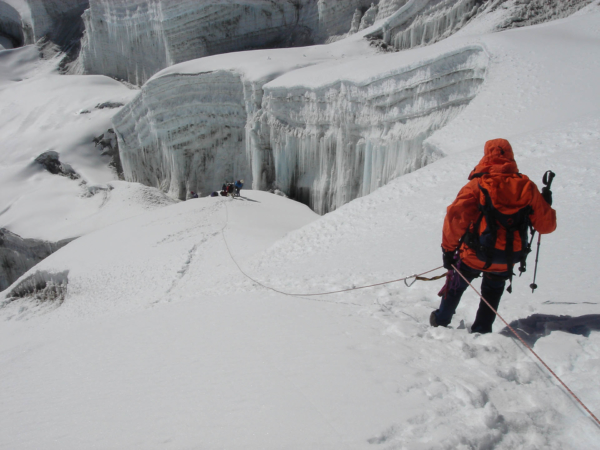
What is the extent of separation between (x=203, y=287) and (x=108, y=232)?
26.0ft

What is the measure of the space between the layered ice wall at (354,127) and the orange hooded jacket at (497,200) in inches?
238

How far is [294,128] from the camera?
1492 centimetres

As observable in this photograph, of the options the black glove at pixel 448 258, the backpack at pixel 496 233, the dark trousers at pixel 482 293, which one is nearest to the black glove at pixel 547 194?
the backpack at pixel 496 233

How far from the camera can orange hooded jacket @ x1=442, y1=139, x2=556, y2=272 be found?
8.34 ft

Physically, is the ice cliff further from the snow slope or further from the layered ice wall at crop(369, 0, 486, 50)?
the layered ice wall at crop(369, 0, 486, 50)

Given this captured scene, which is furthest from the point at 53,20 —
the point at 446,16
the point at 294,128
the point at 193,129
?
the point at 446,16

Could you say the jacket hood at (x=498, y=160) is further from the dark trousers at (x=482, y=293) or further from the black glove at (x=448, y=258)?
the dark trousers at (x=482, y=293)

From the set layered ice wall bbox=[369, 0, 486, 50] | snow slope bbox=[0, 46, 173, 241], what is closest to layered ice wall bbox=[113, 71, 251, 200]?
snow slope bbox=[0, 46, 173, 241]

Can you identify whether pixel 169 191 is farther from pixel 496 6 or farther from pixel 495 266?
pixel 495 266

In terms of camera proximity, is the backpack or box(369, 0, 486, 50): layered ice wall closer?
the backpack

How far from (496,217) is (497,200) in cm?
11

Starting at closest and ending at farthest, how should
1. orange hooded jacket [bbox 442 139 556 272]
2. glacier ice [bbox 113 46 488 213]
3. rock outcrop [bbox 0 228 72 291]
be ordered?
orange hooded jacket [bbox 442 139 556 272]
glacier ice [bbox 113 46 488 213]
rock outcrop [bbox 0 228 72 291]

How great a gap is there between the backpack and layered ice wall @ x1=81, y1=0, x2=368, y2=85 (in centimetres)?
2308

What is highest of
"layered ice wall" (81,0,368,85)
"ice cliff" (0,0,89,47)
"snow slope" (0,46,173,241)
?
"ice cliff" (0,0,89,47)
